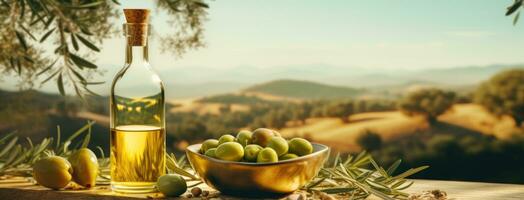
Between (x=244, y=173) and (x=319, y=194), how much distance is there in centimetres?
24

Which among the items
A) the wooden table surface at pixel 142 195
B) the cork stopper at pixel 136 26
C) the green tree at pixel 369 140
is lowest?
the green tree at pixel 369 140

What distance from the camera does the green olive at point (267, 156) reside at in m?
1.42

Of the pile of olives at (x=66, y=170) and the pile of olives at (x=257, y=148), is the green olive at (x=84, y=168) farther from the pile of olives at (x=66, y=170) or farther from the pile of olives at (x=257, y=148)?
the pile of olives at (x=257, y=148)

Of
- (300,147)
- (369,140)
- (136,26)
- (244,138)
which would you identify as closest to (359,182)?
(300,147)

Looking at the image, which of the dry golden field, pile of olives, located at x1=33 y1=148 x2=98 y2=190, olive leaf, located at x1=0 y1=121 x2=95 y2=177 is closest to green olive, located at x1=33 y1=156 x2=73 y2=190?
pile of olives, located at x1=33 y1=148 x2=98 y2=190

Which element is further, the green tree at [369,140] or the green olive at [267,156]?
the green tree at [369,140]

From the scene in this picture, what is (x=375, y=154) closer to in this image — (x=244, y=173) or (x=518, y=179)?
(x=518, y=179)

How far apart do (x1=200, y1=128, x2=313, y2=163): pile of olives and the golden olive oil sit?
112 mm

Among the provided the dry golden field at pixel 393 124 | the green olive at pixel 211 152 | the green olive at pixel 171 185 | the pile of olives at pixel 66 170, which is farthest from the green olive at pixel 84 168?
the dry golden field at pixel 393 124

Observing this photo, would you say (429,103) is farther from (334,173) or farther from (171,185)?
(171,185)

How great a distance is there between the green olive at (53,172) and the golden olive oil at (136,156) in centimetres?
14

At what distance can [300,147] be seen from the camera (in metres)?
1.50

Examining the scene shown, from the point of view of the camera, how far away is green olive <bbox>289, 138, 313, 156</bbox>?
150 centimetres

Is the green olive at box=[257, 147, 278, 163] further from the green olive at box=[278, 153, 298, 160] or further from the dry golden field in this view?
the dry golden field
